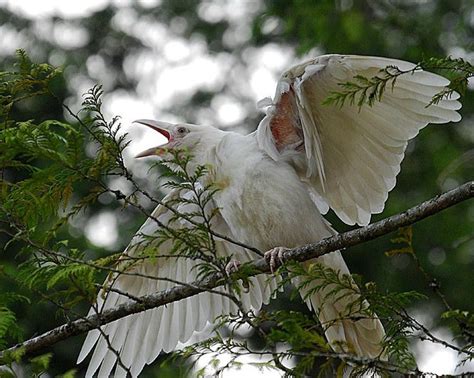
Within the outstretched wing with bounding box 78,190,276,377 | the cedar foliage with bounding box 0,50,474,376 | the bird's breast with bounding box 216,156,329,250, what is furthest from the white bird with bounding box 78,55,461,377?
the cedar foliage with bounding box 0,50,474,376

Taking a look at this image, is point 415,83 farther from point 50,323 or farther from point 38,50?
point 38,50

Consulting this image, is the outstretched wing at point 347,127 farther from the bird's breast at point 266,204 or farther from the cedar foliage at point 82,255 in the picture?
the cedar foliage at point 82,255

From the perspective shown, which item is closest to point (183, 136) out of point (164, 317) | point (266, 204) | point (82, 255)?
point (266, 204)

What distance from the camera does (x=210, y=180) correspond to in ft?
20.5

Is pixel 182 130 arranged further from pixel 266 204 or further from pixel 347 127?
pixel 347 127

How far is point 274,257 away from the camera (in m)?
5.56

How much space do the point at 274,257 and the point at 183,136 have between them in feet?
5.10

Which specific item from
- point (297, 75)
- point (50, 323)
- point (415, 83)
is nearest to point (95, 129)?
point (297, 75)

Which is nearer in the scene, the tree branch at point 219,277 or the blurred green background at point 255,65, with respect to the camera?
the tree branch at point 219,277

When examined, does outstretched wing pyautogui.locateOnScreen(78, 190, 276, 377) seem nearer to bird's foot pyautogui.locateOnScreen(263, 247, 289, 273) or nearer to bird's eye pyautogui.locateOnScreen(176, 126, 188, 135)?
bird's eye pyautogui.locateOnScreen(176, 126, 188, 135)

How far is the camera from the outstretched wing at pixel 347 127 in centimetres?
555

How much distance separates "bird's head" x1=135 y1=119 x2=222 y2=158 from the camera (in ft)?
21.6

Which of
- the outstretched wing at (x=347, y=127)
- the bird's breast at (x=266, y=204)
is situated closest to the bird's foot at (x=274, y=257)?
the bird's breast at (x=266, y=204)

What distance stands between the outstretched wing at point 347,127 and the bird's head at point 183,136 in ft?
1.86
